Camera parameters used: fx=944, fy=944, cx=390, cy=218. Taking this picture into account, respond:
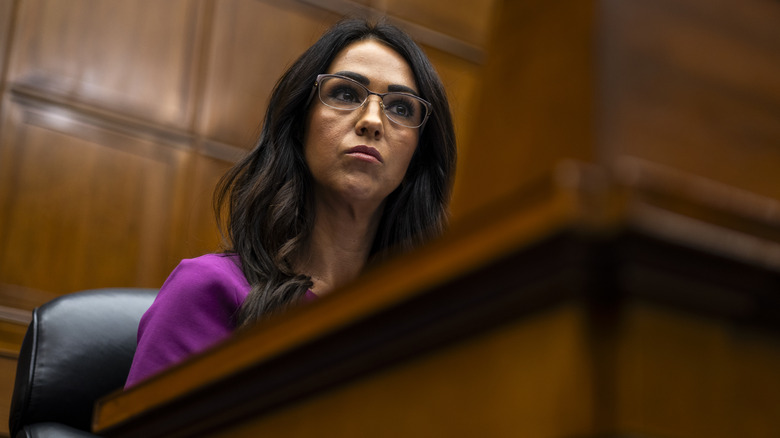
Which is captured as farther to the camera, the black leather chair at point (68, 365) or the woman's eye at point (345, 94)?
the woman's eye at point (345, 94)

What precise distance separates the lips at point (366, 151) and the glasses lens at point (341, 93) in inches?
2.1

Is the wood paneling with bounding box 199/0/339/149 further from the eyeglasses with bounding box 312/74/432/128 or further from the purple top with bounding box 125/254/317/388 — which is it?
the purple top with bounding box 125/254/317/388

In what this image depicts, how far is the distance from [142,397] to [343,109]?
0.53m

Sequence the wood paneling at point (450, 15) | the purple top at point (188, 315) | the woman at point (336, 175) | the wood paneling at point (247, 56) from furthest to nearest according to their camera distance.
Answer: the wood paneling at point (450, 15)
the wood paneling at point (247, 56)
the woman at point (336, 175)
the purple top at point (188, 315)

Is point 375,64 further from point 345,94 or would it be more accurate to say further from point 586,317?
point 586,317

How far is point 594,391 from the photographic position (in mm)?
241

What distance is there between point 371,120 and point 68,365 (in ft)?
1.15

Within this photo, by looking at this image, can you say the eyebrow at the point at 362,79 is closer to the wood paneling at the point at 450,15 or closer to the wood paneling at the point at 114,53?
the wood paneling at the point at 114,53

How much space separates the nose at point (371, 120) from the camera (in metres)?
0.90

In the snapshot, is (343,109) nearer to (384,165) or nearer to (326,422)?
(384,165)

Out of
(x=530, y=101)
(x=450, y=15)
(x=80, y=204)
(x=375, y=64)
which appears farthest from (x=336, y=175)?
(x=450, y=15)

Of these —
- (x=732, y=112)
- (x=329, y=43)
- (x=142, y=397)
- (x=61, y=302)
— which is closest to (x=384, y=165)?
(x=329, y=43)

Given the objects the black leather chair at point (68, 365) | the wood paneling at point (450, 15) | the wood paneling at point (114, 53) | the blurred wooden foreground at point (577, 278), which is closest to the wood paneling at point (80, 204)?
the wood paneling at point (114, 53)

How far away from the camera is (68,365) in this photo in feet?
2.58
